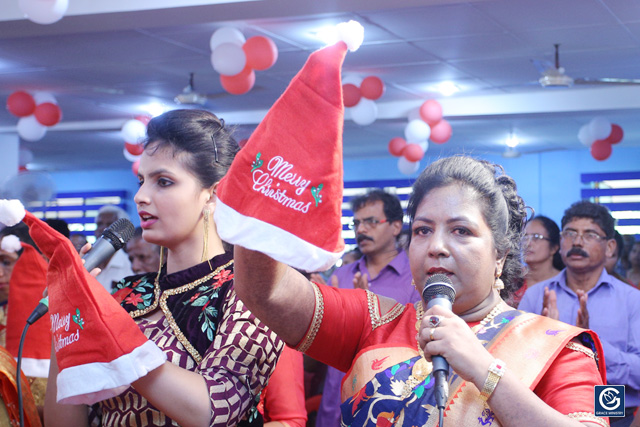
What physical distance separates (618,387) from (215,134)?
982 millimetres

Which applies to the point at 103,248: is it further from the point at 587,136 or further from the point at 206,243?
the point at 587,136

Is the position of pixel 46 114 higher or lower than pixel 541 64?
lower

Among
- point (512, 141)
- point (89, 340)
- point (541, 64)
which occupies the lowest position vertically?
point (89, 340)

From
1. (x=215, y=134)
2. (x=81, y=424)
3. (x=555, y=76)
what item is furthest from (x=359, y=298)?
(x=555, y=76)

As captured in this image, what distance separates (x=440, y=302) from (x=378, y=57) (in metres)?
5.45

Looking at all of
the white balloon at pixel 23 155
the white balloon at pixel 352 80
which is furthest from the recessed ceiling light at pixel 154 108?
the white balloon at pixel 352 80

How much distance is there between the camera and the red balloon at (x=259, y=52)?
5.14 m

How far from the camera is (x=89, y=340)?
125cm

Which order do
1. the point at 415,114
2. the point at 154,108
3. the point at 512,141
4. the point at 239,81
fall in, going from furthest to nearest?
the point at 512,141
the point at 154,108
the point at 415,114
the point at 239,81

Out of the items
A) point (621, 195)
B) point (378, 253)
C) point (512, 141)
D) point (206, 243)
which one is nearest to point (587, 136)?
point (512, 141)

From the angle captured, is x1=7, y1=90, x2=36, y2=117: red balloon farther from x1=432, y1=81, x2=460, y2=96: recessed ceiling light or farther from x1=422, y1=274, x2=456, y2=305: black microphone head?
x1=422, y1=274, x2=456, y2=305: black microphone head

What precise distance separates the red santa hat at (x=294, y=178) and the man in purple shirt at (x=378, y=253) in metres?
2.59

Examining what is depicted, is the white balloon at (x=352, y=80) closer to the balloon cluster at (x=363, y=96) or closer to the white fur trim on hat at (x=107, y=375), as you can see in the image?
the balloon cluster at (x=363, y=96)

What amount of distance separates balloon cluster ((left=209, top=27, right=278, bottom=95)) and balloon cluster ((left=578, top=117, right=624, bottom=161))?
12.8ft
